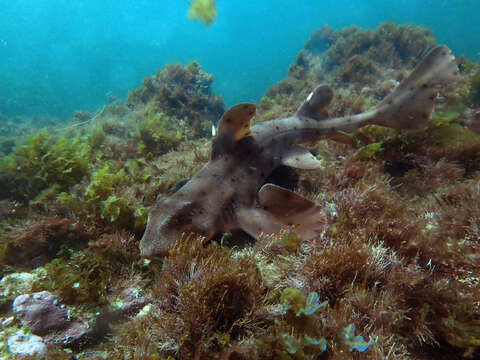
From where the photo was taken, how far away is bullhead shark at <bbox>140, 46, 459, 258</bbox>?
261 cm

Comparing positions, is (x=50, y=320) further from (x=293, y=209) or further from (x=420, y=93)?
A: (x=420, y=93)

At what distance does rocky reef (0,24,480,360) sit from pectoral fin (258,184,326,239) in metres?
0.16

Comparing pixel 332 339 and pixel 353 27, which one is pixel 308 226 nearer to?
pixel 332 339

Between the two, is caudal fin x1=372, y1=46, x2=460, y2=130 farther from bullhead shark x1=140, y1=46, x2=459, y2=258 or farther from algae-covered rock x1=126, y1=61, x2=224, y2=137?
algae-covered rock x1=126, y1=61, x2=224, y2=137

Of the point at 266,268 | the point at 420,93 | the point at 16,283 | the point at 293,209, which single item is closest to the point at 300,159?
the point at 293,209

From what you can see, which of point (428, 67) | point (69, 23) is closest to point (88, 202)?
point (428, 67)

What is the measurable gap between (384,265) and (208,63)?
458 feet

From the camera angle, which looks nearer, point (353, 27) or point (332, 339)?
point (332, 339)

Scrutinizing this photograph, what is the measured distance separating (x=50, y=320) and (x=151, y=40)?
154 m

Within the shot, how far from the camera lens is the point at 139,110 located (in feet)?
37.0

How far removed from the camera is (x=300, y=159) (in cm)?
360

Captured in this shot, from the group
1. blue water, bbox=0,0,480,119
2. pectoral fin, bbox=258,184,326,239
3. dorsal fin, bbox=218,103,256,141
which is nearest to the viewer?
pectoral fin, bbox=258,184,326,239

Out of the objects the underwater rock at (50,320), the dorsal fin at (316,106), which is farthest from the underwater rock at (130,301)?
the dorsal fin at (316,106)

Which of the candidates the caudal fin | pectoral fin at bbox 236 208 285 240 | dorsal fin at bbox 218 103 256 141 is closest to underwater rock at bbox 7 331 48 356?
pectoral fin at bbox 236 208 285 240
